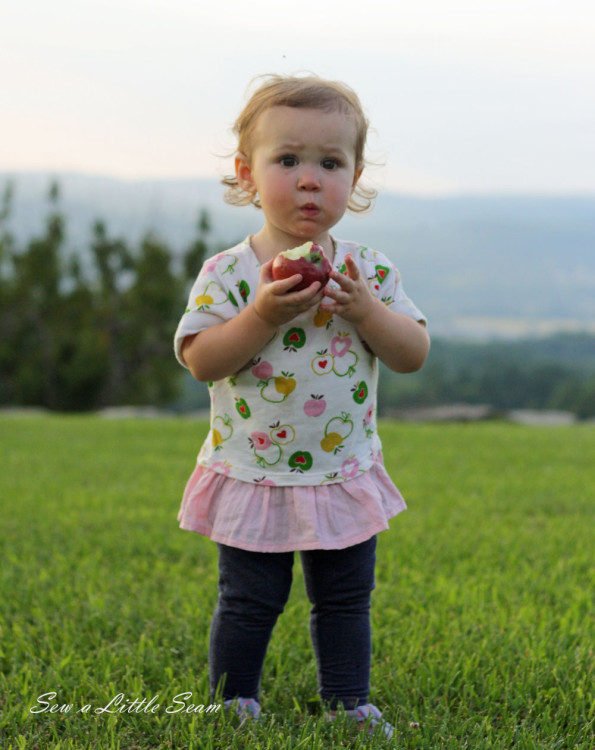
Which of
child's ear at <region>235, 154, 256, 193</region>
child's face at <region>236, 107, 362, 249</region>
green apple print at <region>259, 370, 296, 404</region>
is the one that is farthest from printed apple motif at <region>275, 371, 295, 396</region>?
child's ear at <region>235, 154, 256, 193</region>

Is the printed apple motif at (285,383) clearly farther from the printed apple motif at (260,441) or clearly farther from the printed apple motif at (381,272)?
the printed apple motif at (381,272)

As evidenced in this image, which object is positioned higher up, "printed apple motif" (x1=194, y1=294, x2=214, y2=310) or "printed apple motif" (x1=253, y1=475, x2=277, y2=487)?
"printed apple motif" (x1=194, y1=294, x2=214, y2=310)

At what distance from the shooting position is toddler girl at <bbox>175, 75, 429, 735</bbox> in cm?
198

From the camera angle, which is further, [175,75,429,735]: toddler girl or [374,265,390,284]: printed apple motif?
[374,265,390,284]: printed apple motif

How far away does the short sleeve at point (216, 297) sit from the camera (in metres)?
2.04

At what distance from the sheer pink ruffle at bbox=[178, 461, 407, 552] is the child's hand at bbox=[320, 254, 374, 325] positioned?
42cm

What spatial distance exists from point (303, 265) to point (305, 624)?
4.70ft

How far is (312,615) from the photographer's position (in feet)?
7.34

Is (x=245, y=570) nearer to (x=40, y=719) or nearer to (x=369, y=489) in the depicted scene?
(x=369, y=489)

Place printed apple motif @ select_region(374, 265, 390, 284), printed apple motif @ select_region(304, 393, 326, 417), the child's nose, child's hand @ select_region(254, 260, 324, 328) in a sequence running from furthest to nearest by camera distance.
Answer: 1. printed apple motif @ select_region(374, 265, 390, 284)
2. printed apple motif @ select_region(304, 393, 326, 417)
3. the child's nose
4. child's hand @ select_region(254, 260, 324, 328)

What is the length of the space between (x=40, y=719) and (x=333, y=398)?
1109mm

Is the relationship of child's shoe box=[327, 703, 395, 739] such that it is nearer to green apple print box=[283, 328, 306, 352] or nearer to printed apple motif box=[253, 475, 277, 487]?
printed apple motif box=[253, 475, 277, 487]

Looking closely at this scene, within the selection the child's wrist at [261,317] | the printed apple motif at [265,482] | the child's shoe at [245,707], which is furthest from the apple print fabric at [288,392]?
the child's shoe at [245,707]

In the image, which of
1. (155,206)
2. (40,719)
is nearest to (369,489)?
(40,719)
